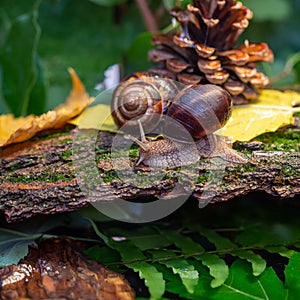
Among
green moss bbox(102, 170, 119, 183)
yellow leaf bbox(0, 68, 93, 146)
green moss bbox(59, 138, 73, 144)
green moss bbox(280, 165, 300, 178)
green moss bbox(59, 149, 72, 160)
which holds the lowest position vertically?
green moss bbox(280, 165, 300, 178)

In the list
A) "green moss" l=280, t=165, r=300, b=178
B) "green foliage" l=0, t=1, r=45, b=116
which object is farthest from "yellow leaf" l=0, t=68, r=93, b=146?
"green moss" l=280, t=165, r=300, b=178

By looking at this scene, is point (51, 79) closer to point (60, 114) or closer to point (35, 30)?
point (35, 30)

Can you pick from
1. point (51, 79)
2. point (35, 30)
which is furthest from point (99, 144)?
point (51, 79)

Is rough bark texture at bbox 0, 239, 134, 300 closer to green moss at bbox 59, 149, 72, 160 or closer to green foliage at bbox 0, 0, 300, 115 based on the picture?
green moss at bbox 59, 149, 72, 160

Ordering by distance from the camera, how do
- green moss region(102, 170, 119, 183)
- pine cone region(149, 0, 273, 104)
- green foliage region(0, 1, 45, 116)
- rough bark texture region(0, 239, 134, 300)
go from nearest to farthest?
rough bark texture region(0, 239, 134, 300) < green moss region(102, 170, 119, 183) < pine cone region(149, 0, 273, 104) < green foliage region(0, 1, 45, 116)

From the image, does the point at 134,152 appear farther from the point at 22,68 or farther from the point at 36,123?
the point at 22,68

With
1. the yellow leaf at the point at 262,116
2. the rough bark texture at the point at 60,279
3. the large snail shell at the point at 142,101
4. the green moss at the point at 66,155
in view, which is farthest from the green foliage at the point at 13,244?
the yellow leaf at the point at 262,116

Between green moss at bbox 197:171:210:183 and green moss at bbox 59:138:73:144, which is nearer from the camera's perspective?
green moss at bbox 197:171:210:183

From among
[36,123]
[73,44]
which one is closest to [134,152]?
[36,123]

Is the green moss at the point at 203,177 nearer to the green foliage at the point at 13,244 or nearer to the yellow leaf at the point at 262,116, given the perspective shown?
the yellow leaf at the point at 262,116
